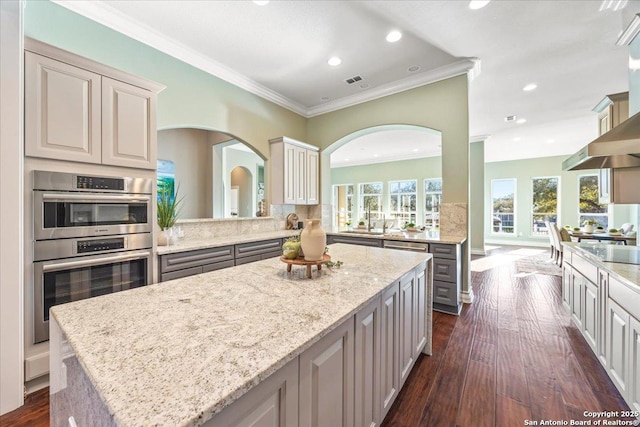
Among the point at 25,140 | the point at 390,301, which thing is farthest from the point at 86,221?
the point at 390,301

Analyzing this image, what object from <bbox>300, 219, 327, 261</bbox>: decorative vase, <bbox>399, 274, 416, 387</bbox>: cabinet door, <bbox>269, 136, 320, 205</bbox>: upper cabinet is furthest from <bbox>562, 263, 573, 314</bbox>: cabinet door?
<bbox>269, 136, 320, 205</bbox>: upper cabinet

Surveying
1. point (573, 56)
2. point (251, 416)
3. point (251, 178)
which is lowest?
point (251, 416)

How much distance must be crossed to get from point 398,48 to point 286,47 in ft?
4.34

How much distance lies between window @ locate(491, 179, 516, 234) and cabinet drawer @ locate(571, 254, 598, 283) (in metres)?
7.72

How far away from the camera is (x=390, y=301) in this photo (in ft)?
4.93

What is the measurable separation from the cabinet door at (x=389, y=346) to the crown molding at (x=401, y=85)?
325 centimetres

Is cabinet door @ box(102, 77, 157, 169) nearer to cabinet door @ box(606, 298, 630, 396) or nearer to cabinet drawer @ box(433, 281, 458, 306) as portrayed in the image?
cabinet drawer @ box(433, 281, 458, 306)

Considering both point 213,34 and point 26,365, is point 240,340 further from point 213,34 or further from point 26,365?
point 213,34

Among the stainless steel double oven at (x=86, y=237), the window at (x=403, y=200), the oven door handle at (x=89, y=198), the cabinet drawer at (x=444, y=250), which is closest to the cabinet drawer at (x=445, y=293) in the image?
the cabinet drawer at (x=444, y=250)

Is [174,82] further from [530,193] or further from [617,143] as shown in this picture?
[530,193]

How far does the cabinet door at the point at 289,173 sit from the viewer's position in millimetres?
4121

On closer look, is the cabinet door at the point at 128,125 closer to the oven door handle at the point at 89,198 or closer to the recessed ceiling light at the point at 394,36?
the oven door handle at the point at 89,198

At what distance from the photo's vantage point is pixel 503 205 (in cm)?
930

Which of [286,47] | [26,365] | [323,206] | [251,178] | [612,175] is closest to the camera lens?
[26,365]
